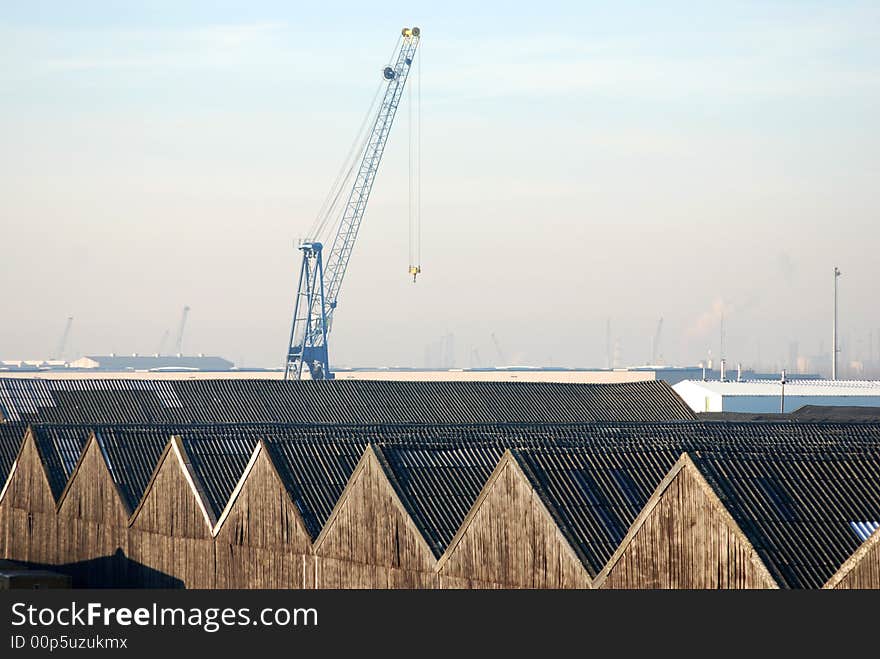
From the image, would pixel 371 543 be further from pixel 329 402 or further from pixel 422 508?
pixel 329 402

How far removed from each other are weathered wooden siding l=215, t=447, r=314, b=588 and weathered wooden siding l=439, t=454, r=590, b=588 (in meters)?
7.17

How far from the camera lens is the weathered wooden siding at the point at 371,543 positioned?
37.8 metres

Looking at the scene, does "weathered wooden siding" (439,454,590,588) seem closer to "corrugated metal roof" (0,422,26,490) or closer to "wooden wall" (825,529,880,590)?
"wooden wall" (825,529,880,590)

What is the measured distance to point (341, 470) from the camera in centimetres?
4619

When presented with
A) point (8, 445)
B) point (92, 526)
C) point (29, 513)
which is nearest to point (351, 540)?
point (92, 526)

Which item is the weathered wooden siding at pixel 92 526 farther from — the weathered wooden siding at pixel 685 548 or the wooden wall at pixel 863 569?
the wooden wall at pixel 863 569

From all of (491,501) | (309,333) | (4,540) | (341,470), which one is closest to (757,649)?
(491,501)

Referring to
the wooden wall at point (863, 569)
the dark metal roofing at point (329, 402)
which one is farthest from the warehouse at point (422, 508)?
the dark metal roofing at point (329, 402)

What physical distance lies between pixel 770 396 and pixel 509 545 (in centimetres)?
10175

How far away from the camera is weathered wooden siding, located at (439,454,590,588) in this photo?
33.8 metres

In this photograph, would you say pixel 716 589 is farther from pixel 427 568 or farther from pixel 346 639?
pixel 427 568

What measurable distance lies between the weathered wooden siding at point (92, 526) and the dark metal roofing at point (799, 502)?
2511 centimetres

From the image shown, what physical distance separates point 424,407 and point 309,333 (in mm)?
86214

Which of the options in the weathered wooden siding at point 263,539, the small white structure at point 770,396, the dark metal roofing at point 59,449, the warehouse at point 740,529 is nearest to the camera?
the warehouse at point 740,529
